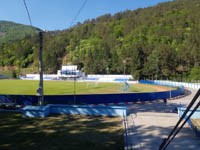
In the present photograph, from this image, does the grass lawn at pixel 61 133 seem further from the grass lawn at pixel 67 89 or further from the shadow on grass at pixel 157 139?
the grass lawn at pixel 67 89

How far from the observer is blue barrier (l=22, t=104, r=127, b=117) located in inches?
519

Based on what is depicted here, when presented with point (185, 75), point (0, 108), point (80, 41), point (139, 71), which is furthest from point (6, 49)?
point (0, 108)

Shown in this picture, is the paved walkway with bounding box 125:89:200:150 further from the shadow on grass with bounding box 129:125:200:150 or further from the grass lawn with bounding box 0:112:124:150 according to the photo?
the grass lawn with bounding box 0:112:124:150

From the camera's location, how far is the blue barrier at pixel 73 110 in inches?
519

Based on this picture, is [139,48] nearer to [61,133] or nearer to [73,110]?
[73,110]

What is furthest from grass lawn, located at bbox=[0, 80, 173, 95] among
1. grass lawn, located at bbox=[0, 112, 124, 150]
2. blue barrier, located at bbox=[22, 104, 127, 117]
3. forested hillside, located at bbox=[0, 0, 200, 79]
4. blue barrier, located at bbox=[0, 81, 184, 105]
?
grass lawn, located at bbox=[0, 112, 124, 150]

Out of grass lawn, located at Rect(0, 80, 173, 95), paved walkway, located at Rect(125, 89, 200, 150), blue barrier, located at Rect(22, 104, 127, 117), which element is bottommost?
grass lawn, located at Rect(0, 80, 173, 95)

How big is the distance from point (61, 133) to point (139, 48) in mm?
75674

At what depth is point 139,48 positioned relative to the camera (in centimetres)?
8081

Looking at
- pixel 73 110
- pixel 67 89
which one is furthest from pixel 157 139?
pixel 67 89

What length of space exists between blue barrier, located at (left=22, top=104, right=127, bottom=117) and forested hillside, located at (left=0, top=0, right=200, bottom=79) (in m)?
43.1

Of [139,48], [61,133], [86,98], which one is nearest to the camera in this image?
[61,133]

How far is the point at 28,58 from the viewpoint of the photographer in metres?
172

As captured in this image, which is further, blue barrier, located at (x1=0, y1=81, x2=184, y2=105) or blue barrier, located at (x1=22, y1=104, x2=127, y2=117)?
blue barrier, located at (x1=0, y1=81, x2=184, y2=105)
